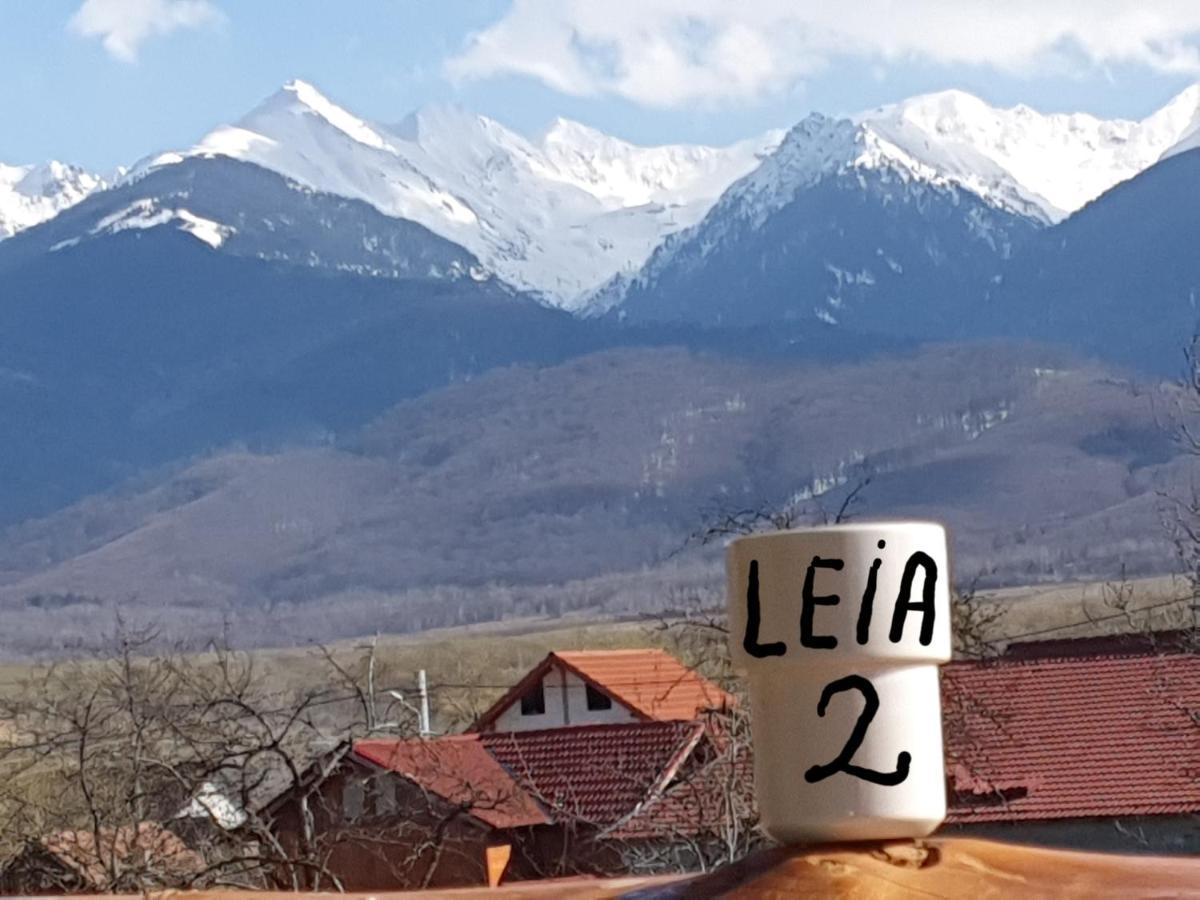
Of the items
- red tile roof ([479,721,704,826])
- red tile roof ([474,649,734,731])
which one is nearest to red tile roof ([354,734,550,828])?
red tile roof ([479,721,704,826])

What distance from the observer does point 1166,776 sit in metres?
25.9

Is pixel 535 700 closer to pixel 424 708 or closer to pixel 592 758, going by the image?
pixel 592 758

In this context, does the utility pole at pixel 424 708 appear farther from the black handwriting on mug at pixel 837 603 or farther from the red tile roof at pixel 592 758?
the black handwriting on mug at pixel 837 603

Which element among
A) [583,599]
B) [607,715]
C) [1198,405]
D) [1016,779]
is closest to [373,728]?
[1016,779]

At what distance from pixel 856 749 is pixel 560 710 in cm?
4261

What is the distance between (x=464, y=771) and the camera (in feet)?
78.6

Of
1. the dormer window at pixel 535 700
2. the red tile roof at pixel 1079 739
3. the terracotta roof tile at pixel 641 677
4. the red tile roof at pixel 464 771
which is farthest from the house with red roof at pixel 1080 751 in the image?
the dormer window at pixel 535 700

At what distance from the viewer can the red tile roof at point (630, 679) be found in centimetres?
3578

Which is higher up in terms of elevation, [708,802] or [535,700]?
[535,700]

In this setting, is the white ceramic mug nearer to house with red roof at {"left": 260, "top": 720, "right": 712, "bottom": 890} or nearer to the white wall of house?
house with red roof at {"left": 260, "top": 720, "right": 712, "bottom": 890}

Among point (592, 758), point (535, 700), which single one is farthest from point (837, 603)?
point (535, 700)

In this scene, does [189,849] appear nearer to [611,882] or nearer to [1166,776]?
[611,882]

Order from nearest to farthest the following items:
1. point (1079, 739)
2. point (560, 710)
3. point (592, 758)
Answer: point (1079, 739) < point (592, 758) < point (560, 710)

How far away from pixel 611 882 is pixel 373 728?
9055mm
